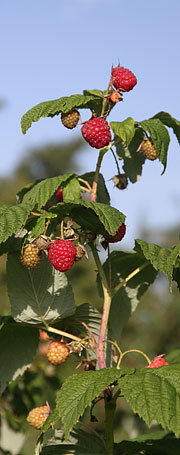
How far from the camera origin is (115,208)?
5.16 ft

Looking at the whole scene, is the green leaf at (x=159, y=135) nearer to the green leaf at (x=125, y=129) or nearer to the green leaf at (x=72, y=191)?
the green leaf at (x=125, y=129)

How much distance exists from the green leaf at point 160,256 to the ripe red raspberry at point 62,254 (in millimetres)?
197

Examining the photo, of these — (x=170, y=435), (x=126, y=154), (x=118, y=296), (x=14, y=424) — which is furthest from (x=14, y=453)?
(x=126, y=154)

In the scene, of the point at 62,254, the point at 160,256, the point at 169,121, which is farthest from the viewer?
the point at 169,121

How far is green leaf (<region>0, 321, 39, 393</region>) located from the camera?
1.88 m

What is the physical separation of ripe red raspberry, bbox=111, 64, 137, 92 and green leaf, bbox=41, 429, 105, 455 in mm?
921

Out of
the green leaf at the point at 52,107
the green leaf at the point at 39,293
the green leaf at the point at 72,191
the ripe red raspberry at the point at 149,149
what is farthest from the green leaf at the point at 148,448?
the green leaf at the point at 52,107

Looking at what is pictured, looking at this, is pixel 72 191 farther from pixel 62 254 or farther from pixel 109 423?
pixel 109 423

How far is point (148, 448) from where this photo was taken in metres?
1.80

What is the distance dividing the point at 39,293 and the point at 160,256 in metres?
0.36

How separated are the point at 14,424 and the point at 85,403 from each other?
59.4 inches

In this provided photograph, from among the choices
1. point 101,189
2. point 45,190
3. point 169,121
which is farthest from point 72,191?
point 169,121

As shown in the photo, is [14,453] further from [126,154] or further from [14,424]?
[126,154]

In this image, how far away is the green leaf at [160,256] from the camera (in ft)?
5.04
